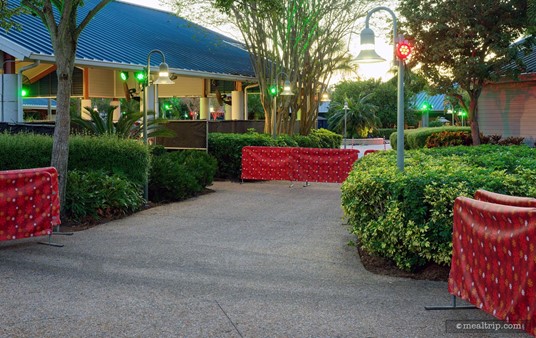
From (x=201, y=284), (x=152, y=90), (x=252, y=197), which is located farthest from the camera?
(x=152, y=90)

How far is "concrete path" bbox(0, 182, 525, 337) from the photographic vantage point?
5.98m

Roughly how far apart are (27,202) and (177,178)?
6.46 m

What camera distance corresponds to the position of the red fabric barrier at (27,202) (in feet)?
Answer: 30.3

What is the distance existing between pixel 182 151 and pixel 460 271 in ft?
47.5

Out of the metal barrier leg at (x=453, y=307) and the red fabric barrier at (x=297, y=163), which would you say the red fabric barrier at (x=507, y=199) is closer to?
the metal barrier leg at (x=453, y=307)

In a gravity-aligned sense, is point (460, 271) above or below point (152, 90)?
below

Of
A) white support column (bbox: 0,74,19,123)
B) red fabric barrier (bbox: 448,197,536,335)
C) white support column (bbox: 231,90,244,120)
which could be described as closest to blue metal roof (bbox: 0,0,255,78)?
white support column (bbox: 0,74,19,123)

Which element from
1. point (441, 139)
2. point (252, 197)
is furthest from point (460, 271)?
point (441, 139)

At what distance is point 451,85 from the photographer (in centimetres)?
2728

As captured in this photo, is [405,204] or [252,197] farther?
[252,197]

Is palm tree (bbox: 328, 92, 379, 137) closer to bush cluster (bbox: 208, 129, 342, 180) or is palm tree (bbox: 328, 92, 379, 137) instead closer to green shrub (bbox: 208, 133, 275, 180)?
bush cluster (bbox: 208, 129, 342, 180)

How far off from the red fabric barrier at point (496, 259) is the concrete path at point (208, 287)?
0.38m

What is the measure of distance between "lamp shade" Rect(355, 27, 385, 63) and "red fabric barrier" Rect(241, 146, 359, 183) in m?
9.30

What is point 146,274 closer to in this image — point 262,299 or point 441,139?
A: point 262,299
